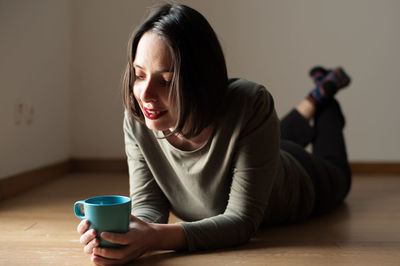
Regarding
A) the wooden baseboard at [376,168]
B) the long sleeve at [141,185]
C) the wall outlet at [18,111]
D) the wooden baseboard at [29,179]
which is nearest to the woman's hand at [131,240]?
the long sleeve at [141,185]

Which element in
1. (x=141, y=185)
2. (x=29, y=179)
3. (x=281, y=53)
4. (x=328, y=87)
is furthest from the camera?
(x=281, y=53)

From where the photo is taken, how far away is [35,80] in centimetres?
227

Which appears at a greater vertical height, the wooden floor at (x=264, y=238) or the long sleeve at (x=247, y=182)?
the long sleeve at (x=247, y=182)

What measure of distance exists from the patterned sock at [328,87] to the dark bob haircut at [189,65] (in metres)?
1.06

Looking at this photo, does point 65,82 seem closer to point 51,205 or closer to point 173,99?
point 51,205

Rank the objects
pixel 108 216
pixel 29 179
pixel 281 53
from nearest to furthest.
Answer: pixel 108 216
pixel 29 179
pixel 281 53

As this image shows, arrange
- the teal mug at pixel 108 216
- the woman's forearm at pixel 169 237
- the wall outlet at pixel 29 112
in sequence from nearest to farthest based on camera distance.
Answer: the teal mug at pixel 108 216
the woman's forearm at pixel 169 237
the wall outlet at pixel 29 112

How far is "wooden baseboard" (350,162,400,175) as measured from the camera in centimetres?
281

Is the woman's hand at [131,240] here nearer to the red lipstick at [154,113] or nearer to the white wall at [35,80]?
the red lipstick at [154,113]

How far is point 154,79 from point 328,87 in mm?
1261

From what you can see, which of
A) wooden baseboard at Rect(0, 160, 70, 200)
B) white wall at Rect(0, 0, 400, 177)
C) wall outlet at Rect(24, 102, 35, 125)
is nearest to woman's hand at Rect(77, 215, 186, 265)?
wooden baseboard at Rect(0, 160, 70, 200)

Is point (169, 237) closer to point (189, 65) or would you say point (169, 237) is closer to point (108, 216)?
point (108, 216)

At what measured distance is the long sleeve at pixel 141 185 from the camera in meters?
1.30

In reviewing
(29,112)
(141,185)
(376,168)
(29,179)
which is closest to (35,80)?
(29,112)
